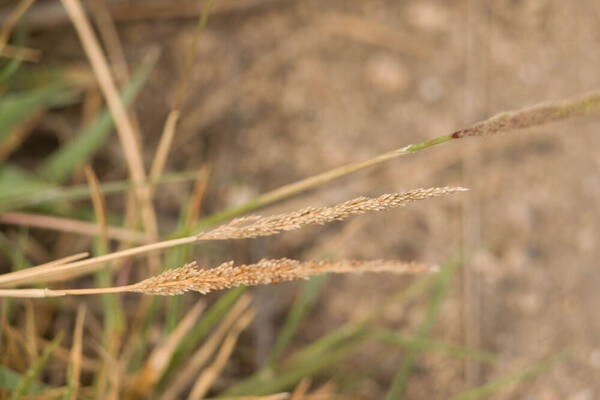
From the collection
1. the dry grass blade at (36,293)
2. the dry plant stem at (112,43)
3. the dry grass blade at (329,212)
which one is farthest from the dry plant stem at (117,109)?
the dry grass blade at (329,212)

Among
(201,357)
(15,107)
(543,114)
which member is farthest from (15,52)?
(543,114)

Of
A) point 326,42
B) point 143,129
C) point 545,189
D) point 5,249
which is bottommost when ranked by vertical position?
point 5,249

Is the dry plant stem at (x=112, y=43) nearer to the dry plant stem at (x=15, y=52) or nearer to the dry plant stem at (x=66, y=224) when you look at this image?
the dry plant stem at (x=15, y=52)

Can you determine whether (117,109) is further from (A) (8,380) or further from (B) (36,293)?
(B) (36,293)

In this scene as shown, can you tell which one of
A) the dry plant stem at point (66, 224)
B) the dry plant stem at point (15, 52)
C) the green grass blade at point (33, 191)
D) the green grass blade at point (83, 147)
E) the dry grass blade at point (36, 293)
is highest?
the dry plant stem at point (15, 52)

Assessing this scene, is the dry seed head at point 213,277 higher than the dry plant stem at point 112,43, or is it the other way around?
the dry plant stem at point 112,43

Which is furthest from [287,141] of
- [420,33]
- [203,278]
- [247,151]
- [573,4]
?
[203,278]

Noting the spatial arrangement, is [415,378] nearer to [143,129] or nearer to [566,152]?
[566,152]
